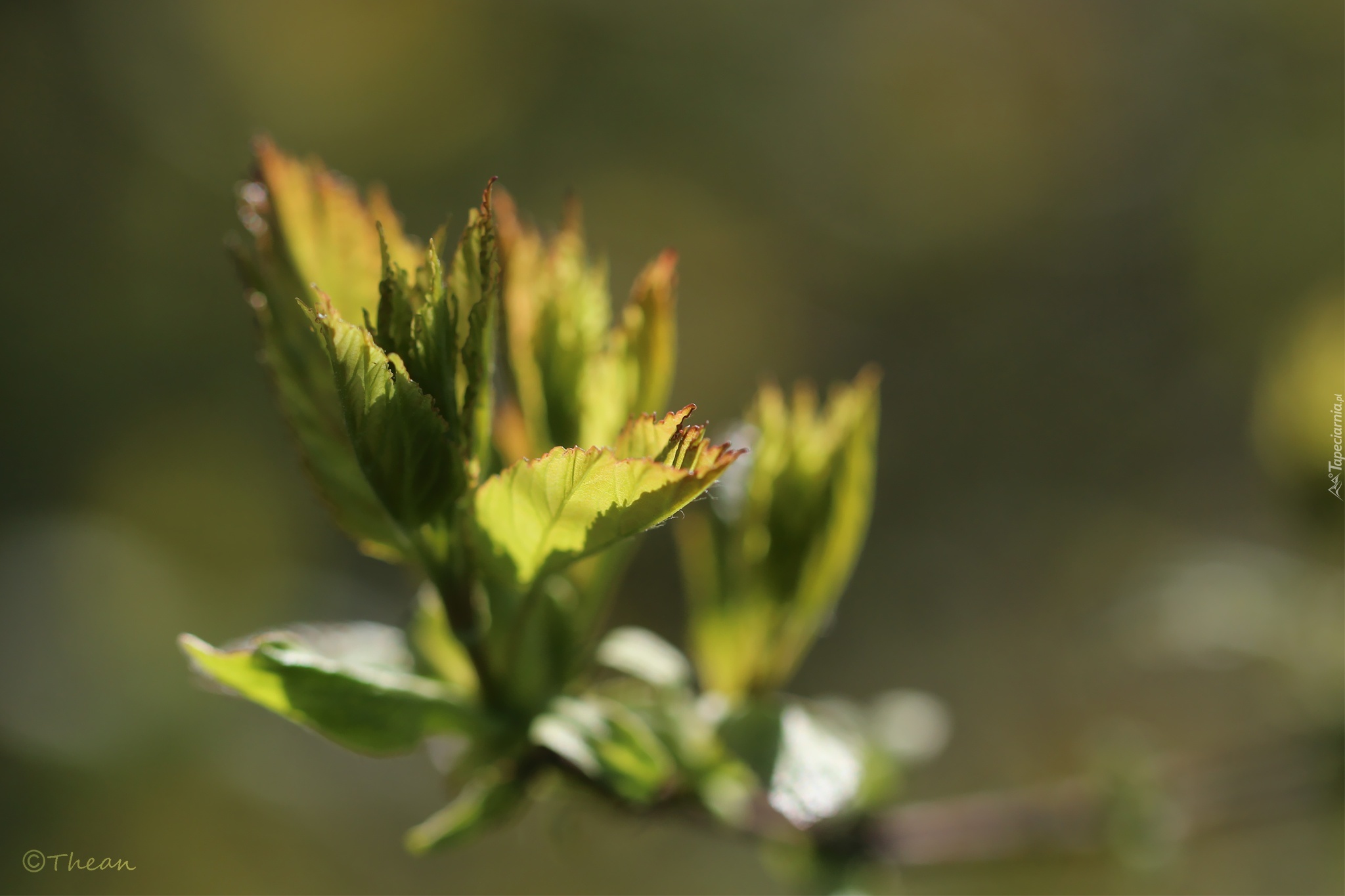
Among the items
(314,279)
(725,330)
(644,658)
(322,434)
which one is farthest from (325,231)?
(725,330)

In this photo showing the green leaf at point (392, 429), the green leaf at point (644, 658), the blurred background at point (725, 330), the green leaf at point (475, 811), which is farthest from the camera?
the blurred background at point (725, 330)

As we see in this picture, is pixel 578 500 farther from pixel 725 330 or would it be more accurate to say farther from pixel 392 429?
pixel 725 330

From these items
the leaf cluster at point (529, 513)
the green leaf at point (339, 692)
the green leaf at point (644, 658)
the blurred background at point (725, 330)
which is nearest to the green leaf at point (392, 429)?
the leaf cluster at point (529, 513)

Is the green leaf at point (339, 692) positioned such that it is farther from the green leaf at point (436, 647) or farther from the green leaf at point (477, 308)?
→ the green leaf at point (477, 308)

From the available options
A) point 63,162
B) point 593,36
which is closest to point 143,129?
point 63,162

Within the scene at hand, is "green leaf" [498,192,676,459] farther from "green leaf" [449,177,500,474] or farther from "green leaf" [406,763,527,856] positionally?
"green leaf" [406,763,527,856]

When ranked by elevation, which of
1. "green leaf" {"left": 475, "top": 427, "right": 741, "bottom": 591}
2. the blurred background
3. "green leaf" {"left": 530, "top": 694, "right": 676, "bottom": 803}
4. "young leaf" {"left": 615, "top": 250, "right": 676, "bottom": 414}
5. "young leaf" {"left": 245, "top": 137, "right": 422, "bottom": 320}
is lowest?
"green leaf" {"left": 530, "top": 694, "right": 676, "bottom": 803}

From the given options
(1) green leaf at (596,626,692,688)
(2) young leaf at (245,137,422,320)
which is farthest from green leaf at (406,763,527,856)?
(2) young leaf at (245,137,422,320)
